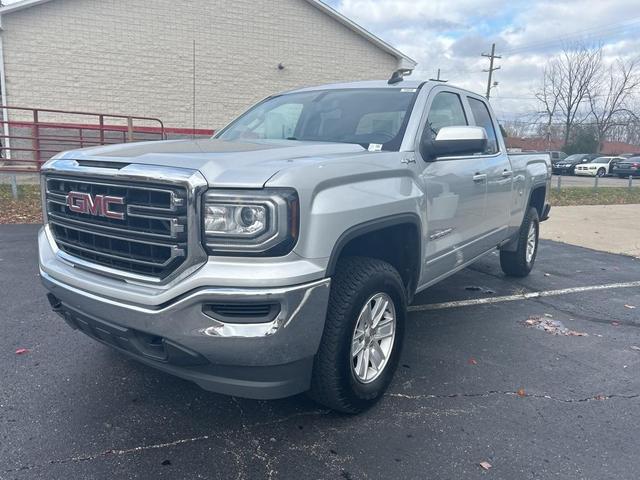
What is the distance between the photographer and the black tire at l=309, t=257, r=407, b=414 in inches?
104

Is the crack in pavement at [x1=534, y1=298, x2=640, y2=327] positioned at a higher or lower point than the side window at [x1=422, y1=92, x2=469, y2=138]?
lower

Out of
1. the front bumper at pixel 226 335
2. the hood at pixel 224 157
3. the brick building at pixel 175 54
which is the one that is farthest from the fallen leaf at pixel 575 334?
the brick building at pixel 175 54

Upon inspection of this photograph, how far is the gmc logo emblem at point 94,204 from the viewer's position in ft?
8.19

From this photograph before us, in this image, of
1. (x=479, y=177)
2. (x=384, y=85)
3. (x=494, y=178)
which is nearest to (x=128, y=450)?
(x=384, y=85)

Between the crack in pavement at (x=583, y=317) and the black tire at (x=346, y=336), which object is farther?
the crack in pavement at (x=583, y=317)

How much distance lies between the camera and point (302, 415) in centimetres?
298

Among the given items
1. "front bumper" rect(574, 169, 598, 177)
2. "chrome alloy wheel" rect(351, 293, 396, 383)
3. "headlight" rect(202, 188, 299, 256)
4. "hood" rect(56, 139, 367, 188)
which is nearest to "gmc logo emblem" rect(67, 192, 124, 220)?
"hood" rect(56, 139, 367, 188)

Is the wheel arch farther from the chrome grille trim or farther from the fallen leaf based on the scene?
the fallen leaf

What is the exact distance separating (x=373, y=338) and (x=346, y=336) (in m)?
0.44

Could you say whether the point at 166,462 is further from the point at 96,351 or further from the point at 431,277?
the point at 431,277

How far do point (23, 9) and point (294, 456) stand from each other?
16123 millimetres

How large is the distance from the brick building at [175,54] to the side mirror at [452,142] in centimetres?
1459

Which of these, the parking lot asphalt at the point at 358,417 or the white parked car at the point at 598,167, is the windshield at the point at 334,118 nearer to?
the parking lot asphalt at the point at 358,417

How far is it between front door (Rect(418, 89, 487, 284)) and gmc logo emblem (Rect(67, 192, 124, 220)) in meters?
1.87
